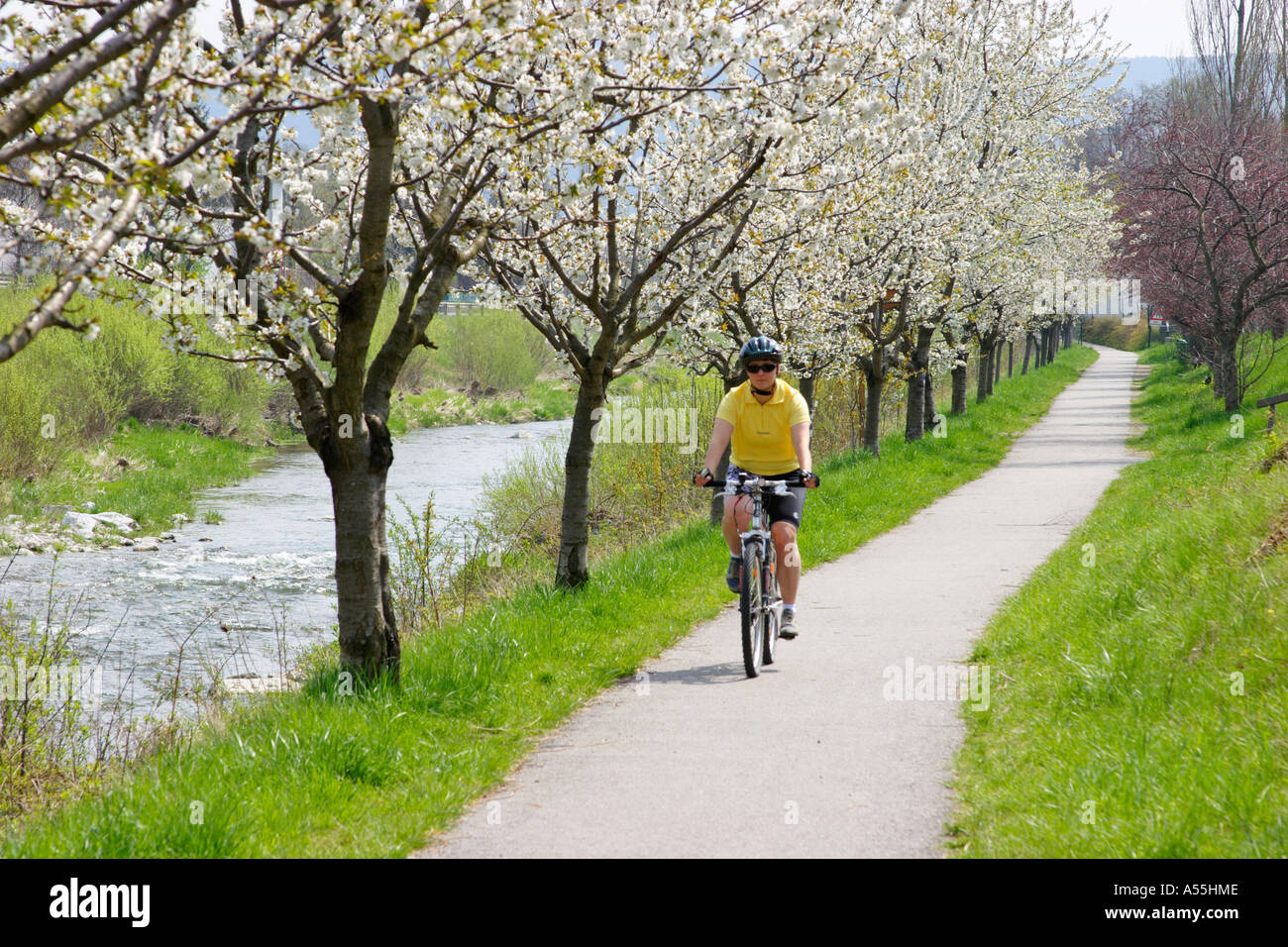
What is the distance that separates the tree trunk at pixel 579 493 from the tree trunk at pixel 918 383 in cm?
1121

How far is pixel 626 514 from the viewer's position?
16.8 meters

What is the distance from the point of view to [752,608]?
6941mm

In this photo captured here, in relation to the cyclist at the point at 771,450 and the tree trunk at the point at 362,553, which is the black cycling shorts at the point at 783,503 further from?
the tree trunk at the point at 362,553

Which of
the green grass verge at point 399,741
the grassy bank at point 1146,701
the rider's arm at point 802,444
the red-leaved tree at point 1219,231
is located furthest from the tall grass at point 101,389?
the red-leaved tree at point 1219,231

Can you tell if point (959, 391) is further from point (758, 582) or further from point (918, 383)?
point (758, 582)

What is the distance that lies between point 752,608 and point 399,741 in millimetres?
2401

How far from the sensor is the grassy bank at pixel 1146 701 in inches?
159

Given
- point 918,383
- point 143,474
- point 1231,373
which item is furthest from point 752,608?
point 143,474

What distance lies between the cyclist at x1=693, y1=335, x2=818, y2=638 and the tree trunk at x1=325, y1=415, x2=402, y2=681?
2141 mm

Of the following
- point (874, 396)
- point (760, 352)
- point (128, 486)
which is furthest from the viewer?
point (128, 486)

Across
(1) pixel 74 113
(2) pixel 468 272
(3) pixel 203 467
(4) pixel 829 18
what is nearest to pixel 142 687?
(2) pixel 468 272

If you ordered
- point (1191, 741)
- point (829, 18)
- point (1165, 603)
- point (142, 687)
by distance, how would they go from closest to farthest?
1. point (1191, 741)
2. point (829, 18)
3. point (1165, 603)
4. point (142, 687)
